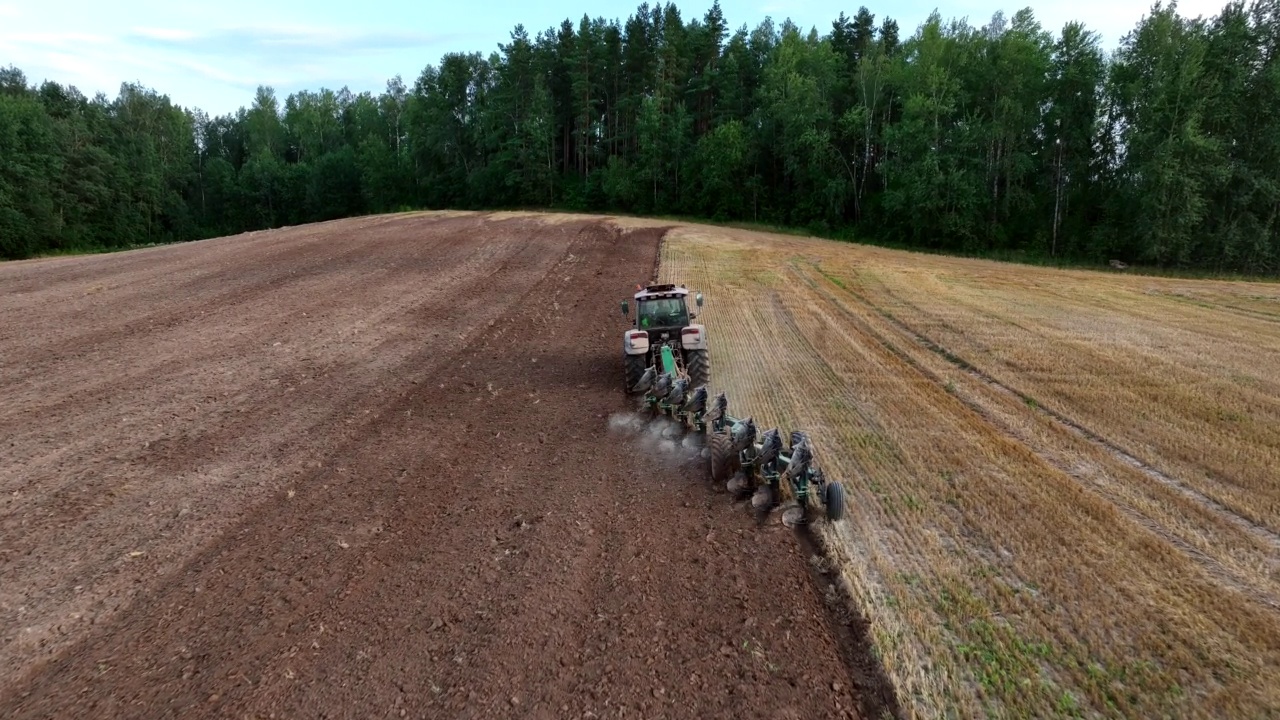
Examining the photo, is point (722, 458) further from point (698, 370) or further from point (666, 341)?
point (666, 341)

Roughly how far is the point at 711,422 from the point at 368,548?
15.5 ft

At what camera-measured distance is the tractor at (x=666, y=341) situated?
10.9 meters

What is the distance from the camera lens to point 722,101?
54375 millimetres

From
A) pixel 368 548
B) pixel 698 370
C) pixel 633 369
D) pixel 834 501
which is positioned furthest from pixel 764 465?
pixel 368 548

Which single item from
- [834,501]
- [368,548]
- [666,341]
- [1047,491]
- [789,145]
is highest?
[789,145]

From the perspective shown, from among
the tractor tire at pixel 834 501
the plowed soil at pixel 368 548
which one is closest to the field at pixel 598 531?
the plowed soil at pixel 368 548

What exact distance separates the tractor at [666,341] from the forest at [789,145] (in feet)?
103

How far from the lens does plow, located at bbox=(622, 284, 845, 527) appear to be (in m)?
7.25

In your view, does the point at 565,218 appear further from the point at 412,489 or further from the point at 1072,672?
the point at 1072,672

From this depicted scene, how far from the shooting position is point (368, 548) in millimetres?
6637

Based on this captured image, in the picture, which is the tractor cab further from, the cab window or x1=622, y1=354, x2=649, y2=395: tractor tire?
x1=622, y1=354, x2=649, y2=395: tractor tire

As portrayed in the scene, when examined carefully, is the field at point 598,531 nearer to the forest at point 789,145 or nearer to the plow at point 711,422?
the plow at point 711,422

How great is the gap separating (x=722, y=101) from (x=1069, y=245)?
93.5 ft

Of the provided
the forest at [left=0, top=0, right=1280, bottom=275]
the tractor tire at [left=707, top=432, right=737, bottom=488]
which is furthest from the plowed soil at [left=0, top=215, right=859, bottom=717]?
the forest at [left=0, top=0, right=1280, bottom=275]
